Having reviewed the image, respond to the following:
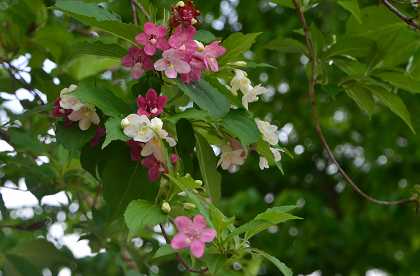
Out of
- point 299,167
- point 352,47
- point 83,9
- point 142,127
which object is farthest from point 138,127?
point 299,167

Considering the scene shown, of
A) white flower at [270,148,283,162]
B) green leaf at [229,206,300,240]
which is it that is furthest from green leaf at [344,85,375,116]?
green leaf at [229,206,300,240]

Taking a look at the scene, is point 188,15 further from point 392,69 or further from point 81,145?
point 392,69

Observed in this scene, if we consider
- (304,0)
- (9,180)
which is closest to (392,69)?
(304,0)

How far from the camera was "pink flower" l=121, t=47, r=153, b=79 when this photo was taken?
104 centimetres

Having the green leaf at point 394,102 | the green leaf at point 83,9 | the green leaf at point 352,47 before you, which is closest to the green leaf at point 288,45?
the green leaf at point 352,47

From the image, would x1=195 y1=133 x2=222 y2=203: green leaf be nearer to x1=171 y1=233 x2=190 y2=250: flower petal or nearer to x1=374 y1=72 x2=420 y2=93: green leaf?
x1=171 y1=233 x2=190 y2=250: flower petal

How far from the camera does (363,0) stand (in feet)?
6.73

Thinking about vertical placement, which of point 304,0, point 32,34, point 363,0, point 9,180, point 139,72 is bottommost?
point 9,180

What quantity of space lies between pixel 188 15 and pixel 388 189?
9.94 feet

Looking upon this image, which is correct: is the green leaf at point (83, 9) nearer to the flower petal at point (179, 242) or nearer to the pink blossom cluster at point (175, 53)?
the pink blossom cluster at point (175, 53)

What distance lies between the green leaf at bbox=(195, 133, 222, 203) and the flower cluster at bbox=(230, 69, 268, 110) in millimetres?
84

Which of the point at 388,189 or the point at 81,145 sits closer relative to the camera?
the point at 81,145

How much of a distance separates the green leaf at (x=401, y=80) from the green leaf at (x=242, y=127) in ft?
1.47

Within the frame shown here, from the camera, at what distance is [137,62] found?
1050mm
